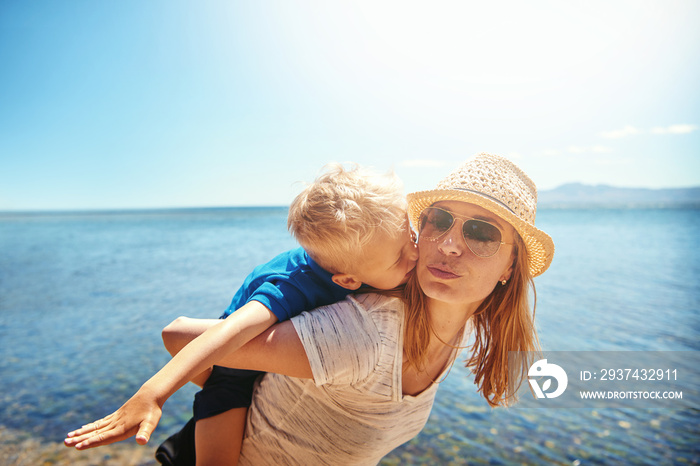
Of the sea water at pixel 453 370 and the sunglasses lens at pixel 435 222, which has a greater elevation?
the sunglasses lens at pixel 435 222

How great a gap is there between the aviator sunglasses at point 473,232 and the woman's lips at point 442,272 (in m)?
0.14

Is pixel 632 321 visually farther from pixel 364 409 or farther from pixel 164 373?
pixel 164 373

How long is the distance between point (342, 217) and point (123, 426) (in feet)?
3.72

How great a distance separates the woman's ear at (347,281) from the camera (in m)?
1.98

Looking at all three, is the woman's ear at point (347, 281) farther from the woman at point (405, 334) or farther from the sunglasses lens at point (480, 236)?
the sunglasses lens at point (480, 236)

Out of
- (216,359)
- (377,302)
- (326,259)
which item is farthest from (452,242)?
(216,359)

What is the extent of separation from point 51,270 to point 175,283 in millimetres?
7216

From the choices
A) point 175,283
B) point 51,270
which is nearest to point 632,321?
point 175,283

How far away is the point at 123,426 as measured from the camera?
1268mm

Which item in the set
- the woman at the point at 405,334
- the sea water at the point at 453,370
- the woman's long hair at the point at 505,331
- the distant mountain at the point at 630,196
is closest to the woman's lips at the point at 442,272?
the woman at the point at 405,334

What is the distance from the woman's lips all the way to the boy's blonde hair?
0.86 ft

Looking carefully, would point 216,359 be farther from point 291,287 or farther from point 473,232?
point 473,232

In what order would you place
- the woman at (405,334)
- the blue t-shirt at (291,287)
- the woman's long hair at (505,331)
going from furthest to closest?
the woman's long hair at (505,331), the blue t-shirt at (291,287), the woman at (405,334)

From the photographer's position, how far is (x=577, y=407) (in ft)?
18.7
